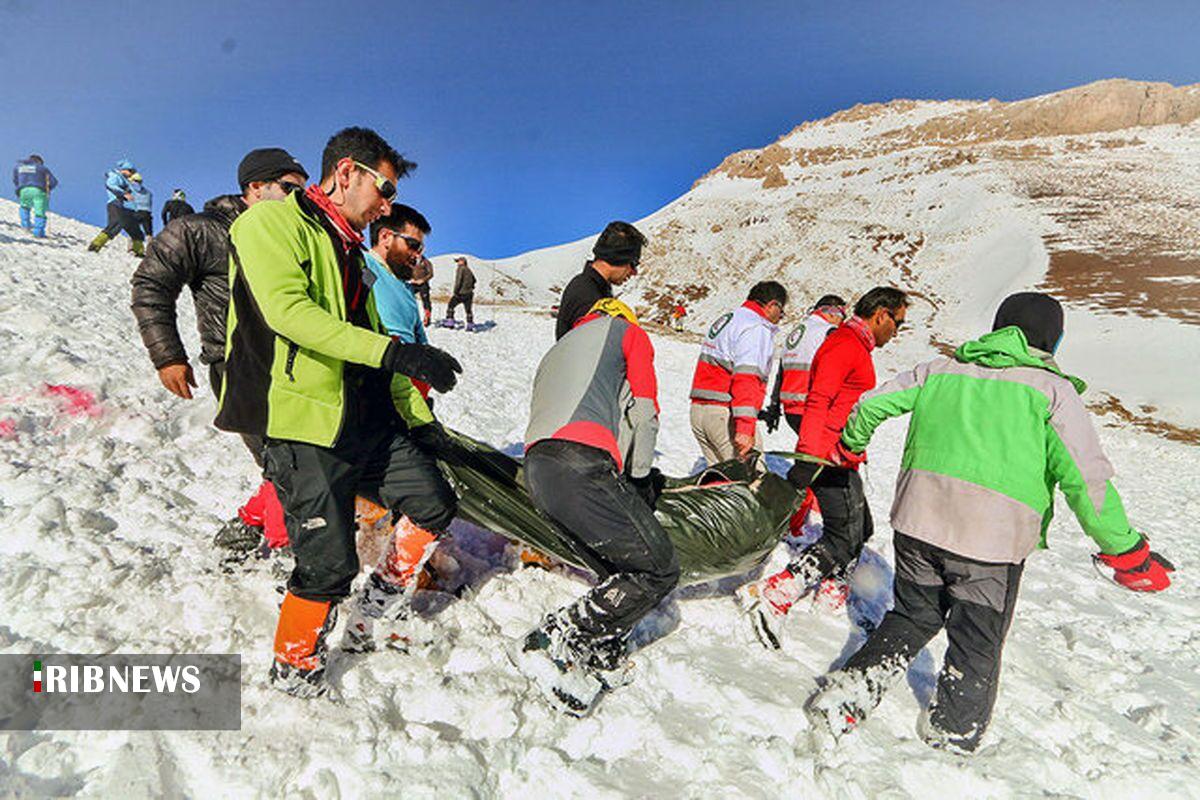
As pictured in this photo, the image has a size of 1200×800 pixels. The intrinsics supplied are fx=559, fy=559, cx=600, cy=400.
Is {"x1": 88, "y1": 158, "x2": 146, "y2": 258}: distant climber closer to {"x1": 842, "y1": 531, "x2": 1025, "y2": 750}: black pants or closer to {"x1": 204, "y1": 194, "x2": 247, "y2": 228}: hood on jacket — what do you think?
{"x1": 204, "y1": 194, "x2": 247, "y2": 228}: hood on jacket

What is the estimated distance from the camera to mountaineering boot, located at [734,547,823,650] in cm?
298

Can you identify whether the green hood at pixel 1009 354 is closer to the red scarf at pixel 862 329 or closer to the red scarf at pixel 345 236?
the red scarf at pixel 862 329

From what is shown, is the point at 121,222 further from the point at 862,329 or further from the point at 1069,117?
the point at 1069,117

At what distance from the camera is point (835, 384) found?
3387 mm

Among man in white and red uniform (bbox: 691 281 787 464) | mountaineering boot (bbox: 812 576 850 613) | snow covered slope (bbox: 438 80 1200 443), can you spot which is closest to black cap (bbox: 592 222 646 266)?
man in white and red uniform (bbox: 691 281 787 464)

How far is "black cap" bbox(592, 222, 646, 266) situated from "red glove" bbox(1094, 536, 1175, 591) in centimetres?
261

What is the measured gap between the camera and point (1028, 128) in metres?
74.6

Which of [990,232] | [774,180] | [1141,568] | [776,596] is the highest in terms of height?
[774,180]

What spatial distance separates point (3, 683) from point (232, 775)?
0.91 metres

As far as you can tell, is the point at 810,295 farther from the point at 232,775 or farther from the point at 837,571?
the point at 232,775

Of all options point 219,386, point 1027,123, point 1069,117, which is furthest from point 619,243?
point 1069,117

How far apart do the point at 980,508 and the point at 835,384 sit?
4.17ft

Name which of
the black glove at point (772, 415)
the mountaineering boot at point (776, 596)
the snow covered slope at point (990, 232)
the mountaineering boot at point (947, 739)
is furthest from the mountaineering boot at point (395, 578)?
the snow covered slope at point (990, 232)

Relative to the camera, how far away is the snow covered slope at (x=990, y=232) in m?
21.9
